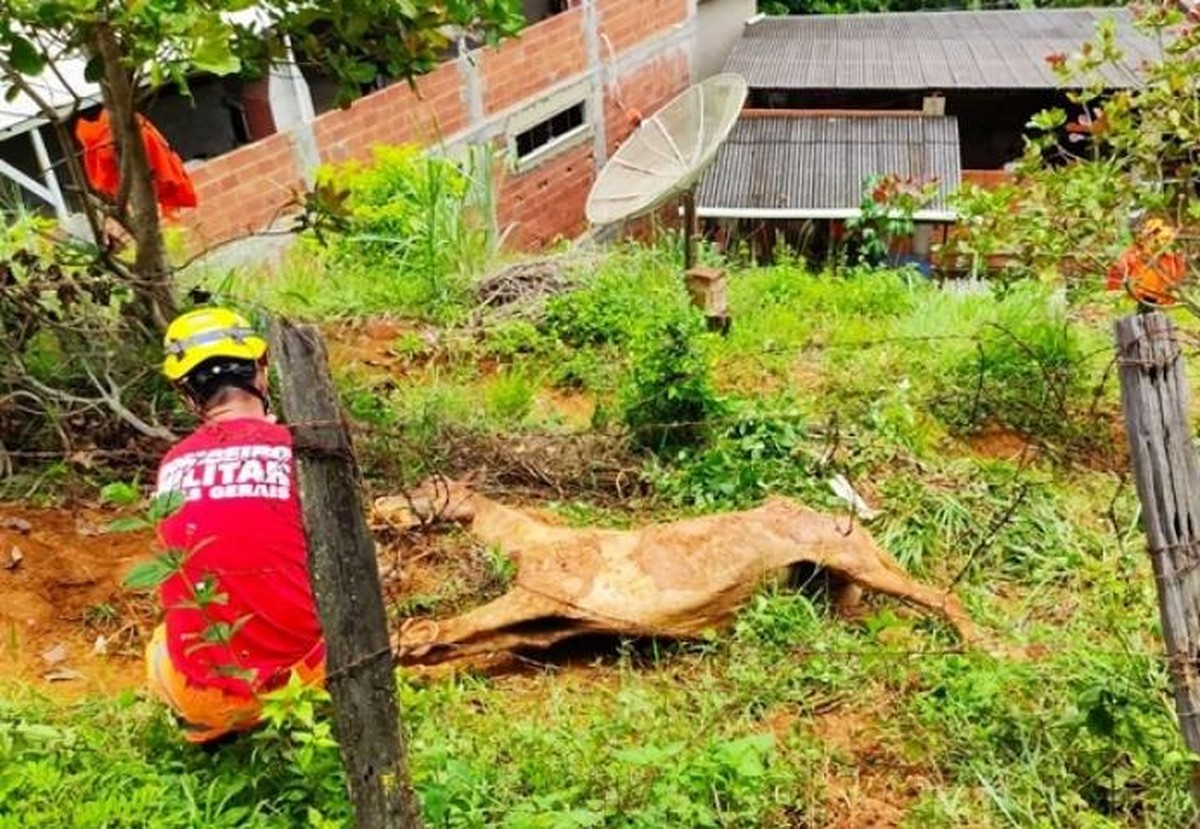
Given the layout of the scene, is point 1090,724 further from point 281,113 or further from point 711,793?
point 281,113

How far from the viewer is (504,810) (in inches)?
107

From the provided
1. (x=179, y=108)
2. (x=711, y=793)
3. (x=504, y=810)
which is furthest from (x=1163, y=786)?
(x=179, y=108)

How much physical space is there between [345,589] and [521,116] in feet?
33.4

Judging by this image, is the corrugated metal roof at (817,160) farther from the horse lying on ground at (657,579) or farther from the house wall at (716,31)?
the horse lying on ground at (657,579)

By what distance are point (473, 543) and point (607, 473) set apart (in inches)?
30.8

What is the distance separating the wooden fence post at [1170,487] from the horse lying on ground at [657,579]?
1.02 metres

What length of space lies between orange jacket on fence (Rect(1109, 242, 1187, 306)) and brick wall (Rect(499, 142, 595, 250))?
7599 millimetres

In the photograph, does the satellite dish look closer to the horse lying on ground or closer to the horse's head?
the horse's head

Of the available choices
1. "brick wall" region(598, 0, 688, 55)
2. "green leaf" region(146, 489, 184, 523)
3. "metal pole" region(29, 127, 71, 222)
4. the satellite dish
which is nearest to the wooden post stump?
the satellite dish

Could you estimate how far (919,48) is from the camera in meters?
14.6

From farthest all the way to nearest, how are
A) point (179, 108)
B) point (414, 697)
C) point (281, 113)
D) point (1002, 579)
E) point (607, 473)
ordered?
point (179, 108), point (281, 113), point (607, 473), point (1002, 579), point (414, 697)

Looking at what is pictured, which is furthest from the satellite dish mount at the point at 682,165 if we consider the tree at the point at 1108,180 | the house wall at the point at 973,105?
the house wall at the point at 973,105

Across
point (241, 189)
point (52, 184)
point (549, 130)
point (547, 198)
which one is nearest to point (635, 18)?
point (549, 130)

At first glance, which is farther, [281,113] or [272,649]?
[281,113]
